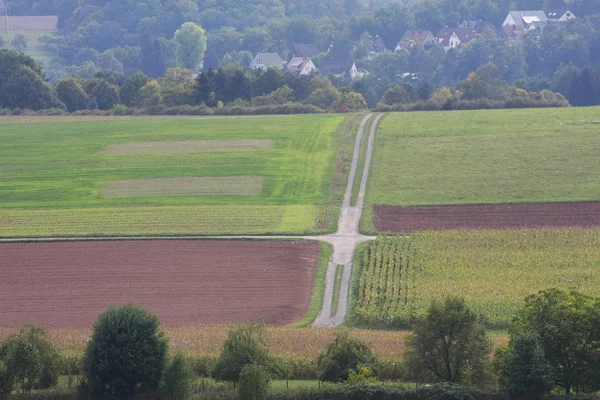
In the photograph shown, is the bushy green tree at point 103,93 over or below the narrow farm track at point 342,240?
over

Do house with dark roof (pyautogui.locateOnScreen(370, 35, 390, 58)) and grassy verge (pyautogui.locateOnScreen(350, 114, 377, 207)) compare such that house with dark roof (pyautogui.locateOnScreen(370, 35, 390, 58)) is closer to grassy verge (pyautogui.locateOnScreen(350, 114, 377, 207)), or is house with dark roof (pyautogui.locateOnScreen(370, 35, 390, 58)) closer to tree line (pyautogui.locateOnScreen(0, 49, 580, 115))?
tree line (pyautogui.locateOnScreen(0, 49, 580, 115))

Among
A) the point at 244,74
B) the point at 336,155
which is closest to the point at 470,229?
the point at 336,155

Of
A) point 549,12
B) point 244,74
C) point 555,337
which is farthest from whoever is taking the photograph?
point 549,12

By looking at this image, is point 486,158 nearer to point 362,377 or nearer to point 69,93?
point 362,377

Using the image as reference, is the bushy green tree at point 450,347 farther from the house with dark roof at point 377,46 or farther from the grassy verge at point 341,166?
the house with dark roof at point 377,46

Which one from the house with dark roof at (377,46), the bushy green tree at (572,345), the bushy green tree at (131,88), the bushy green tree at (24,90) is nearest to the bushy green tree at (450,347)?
the bushy green tree at (572,345)

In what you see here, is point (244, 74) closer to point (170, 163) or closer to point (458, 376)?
point (170, 163)
